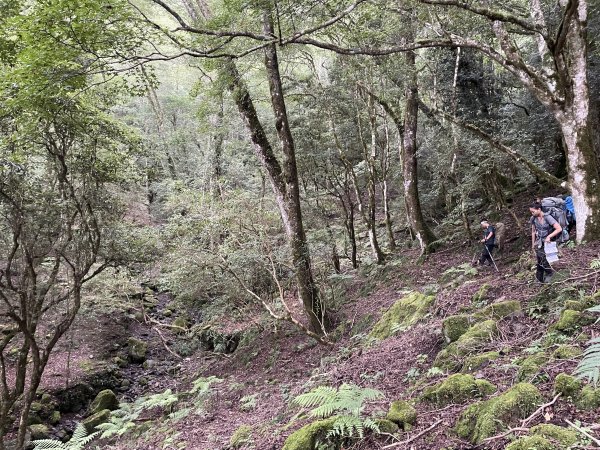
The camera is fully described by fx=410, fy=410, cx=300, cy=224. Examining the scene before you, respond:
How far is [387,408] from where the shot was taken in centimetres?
443

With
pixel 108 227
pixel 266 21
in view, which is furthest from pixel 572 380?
pixel 108 227

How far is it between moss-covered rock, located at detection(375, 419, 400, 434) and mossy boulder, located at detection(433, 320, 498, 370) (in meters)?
1.51

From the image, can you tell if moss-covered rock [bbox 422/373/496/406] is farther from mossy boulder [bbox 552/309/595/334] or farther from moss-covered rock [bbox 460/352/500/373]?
mossy boulder [bbox 552/309/595/334]

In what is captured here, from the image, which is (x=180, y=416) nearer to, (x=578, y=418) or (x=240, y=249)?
(x=240, y=249)

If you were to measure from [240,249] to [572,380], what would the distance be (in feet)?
30.4

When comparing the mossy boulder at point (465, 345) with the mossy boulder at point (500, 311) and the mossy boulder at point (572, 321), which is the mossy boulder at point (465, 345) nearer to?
the mossy boulder at point (500, 311)

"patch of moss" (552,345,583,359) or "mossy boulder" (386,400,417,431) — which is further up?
"patch of moss" (552,345,583,359)

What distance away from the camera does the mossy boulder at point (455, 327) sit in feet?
19.2

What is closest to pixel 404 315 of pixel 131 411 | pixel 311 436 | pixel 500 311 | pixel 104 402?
pixel 500 311

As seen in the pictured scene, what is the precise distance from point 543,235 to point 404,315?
3.02m

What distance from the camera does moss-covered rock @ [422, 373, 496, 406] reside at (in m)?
4.03

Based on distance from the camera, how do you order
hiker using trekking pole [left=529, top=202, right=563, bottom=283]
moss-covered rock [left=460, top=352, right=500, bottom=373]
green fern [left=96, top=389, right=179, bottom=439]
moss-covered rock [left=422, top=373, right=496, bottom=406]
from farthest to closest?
green fern [left=96, top=389, right=179, bottom=439] → hiker using trekking pole [left=529, top=202, right=563, bottom=283] → moss-covered rock [left=460, top=352, right=500, bottom=373] → moss-covered rock [left=422, top=373, right=496, bottom=406]

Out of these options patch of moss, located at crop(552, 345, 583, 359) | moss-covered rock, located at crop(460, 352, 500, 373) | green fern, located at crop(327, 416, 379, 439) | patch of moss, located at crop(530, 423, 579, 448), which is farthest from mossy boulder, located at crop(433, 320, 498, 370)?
patch of moss, located at crop(530, 423, 579, 448)

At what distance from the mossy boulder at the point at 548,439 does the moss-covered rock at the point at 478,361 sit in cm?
168
